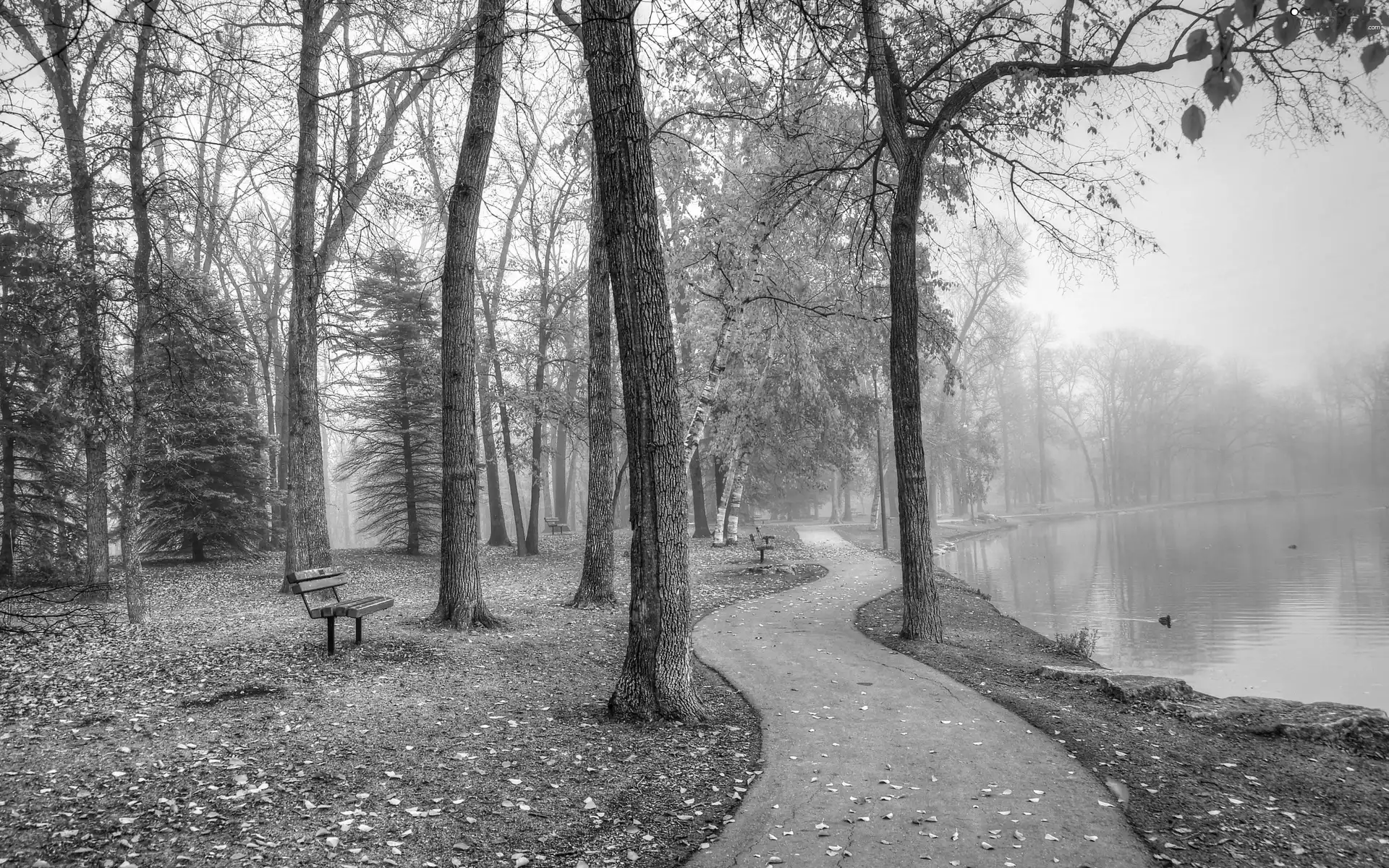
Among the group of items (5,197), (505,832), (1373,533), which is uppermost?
(5,197)

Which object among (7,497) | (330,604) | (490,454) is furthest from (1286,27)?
(490,454)

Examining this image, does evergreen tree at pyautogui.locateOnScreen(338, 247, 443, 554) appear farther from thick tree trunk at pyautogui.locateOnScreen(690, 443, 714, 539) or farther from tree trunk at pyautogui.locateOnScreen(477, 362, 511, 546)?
thick tree trunk at pyautogui.locateOnScreen(690, 443, 714, 539)

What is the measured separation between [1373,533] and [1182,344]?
32573 mm

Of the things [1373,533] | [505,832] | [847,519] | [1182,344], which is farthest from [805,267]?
[1182,344]

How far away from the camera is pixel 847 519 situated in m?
46.7

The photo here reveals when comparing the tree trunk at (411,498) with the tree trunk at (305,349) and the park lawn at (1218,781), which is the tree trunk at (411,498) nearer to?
the tree trunk at (305,349)

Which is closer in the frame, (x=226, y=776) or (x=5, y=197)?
(x=226, y=776)

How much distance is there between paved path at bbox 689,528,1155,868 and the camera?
3.94m

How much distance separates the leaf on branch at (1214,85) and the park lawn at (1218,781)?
3558 millimetres

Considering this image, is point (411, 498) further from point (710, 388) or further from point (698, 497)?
point (698, 497)

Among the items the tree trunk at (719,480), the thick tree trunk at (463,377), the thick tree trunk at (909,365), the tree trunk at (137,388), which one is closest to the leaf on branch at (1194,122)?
the thick tree trunk at (909,365)

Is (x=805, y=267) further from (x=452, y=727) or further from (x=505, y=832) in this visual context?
(x=505, y=832)

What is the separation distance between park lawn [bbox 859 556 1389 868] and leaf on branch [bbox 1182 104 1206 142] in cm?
349

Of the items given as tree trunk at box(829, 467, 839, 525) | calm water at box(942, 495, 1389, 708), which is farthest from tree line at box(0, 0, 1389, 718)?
tree trunk at box(829, 467, 839, 525)
